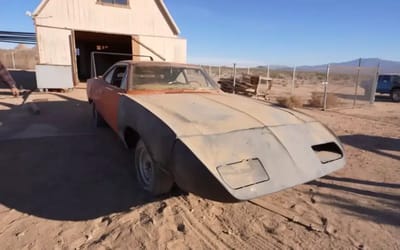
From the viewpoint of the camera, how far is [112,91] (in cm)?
468

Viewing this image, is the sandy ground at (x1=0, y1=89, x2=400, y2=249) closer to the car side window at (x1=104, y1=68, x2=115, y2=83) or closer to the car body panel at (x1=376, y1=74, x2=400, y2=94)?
the car side window at (x1=104, y1=68, x2=115, y2=83)

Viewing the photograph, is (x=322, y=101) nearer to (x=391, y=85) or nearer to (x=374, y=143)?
(x=374, y=143)

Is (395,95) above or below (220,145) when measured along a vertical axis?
below

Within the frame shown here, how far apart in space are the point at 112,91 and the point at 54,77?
1000 centimetres

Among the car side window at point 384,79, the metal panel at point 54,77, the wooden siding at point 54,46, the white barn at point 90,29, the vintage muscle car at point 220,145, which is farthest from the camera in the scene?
the car side window at point 384,79

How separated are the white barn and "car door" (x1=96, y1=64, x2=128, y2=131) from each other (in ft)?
28.9

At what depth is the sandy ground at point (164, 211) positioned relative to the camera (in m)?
2.64

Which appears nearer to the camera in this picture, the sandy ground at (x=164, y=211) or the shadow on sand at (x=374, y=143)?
the sandy ground at (x=164, y=211)

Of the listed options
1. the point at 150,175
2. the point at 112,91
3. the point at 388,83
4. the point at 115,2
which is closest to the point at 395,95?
the point at 388,83

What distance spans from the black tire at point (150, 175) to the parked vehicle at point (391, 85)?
758 inches

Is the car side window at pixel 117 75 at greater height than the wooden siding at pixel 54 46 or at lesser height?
lesser

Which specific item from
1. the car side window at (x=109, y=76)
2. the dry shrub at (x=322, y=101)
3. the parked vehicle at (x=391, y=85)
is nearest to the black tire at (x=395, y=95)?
the parked vehicle at (x=391, y=85)

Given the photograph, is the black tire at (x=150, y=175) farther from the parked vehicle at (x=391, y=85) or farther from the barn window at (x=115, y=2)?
the parked vehicle at (x=391, y=85)

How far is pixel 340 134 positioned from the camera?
709 centimetres
